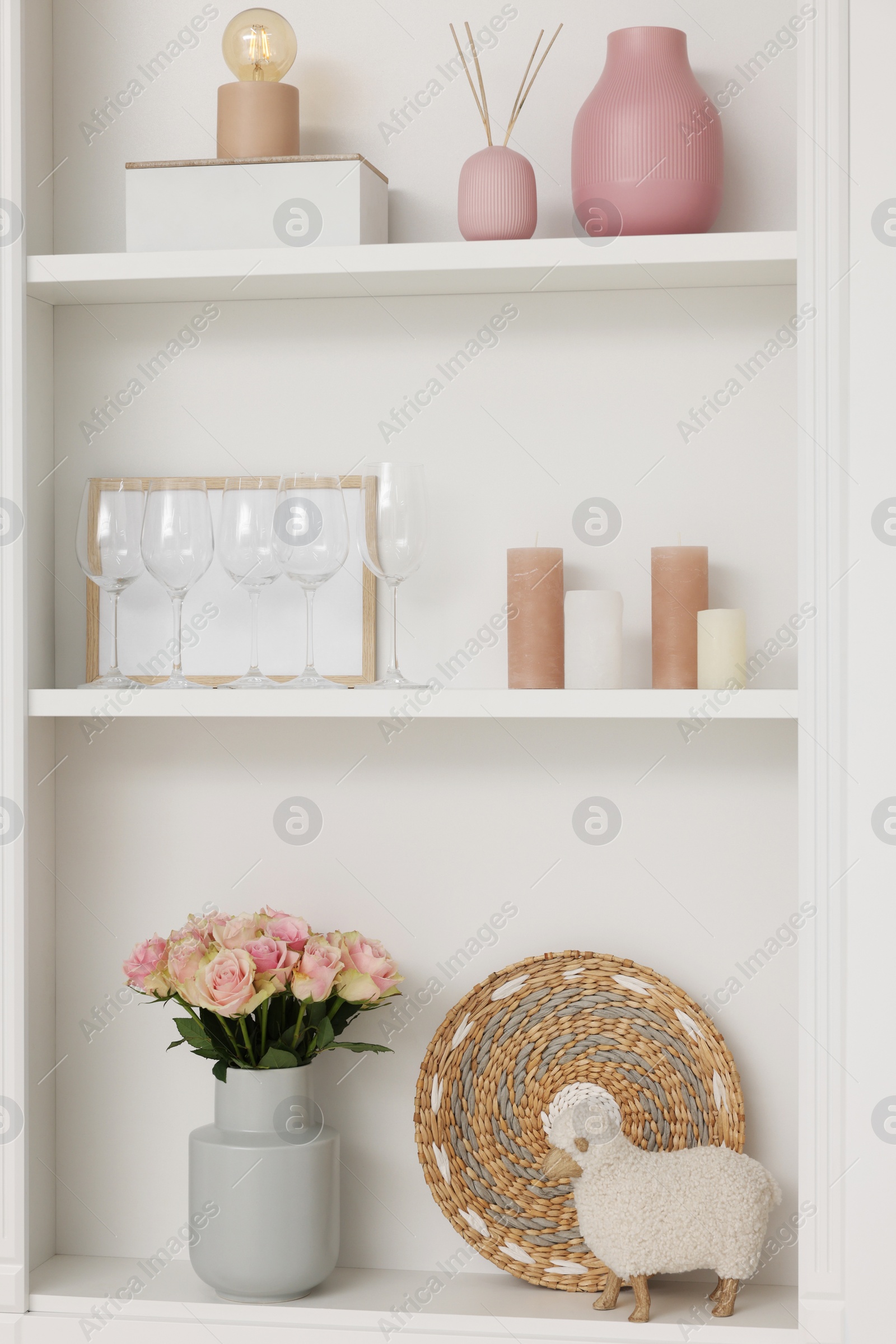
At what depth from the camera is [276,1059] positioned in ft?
4.04

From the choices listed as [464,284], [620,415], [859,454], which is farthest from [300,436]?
[859,454]

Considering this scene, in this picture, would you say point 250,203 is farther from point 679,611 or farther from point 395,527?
point 679,611

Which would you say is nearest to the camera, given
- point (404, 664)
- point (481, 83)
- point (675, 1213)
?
point (675, 1213)

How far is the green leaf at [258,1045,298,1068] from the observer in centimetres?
123

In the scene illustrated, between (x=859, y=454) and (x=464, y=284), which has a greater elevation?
(x=464, y=284)

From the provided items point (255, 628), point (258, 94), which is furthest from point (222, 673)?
point (258, 94)

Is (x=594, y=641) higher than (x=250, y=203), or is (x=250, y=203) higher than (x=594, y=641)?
(x=250, y=203)

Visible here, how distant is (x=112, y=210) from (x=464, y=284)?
1.46 feet

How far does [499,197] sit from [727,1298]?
1.13 meters

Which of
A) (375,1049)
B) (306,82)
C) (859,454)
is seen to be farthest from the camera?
(306,82)

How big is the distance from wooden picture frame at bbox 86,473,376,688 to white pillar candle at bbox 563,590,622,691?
23cm

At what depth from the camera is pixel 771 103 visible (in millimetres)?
1300

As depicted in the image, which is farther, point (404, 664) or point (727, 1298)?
point (404, 664)

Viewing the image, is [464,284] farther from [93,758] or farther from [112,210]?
→ [93,758]
